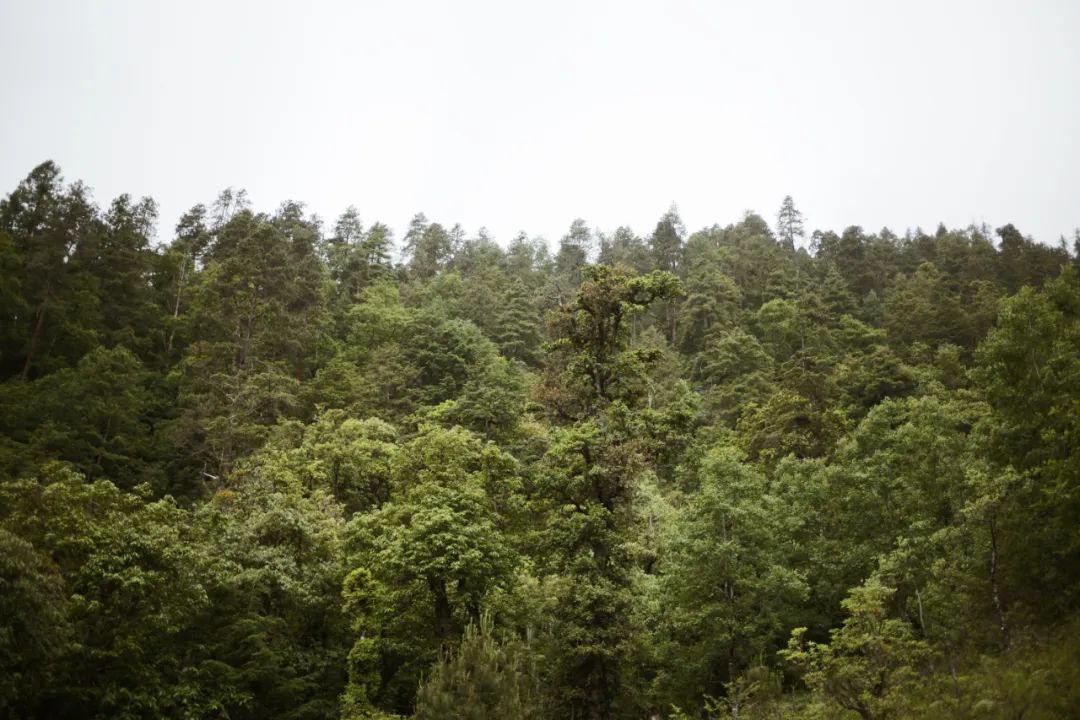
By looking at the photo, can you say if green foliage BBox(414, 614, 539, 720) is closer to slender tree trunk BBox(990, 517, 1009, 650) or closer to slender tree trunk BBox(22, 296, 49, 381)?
slender tree trunk BBox(990, 517, 1009, 650)

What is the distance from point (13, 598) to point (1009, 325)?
28991 mm

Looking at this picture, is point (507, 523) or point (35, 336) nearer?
point (507, 523)

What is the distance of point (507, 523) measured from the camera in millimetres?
→ 27406

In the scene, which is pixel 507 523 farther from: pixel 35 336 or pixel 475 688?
pixel 35 336

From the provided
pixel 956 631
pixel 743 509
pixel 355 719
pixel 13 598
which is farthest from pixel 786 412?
pixel 13 598

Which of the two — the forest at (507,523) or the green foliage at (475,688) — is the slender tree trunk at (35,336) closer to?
the forest at (507,523)

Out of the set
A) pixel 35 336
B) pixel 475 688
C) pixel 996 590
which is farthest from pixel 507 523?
pixel 35 336

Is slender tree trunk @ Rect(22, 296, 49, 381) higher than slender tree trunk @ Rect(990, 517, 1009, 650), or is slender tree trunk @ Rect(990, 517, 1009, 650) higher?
slender tree trunk @ Rect(22, 296, 49, 381)

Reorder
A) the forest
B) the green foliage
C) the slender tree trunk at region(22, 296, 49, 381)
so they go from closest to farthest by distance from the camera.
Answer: the green foliage, the forest, the slender tree trunk at region(22, 296, 49, 381)

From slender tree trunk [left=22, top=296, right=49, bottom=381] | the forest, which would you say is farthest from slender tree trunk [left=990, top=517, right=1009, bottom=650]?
slender tree trunk [left=22, top=296, right=49, bottom=381]

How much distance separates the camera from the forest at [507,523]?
54.4 ft

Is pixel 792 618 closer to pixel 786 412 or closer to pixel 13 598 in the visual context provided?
pixel 786 412

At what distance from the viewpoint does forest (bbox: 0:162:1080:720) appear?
16.6 metres

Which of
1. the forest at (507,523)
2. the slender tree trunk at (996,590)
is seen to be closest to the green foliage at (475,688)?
the forest at (507,523)
